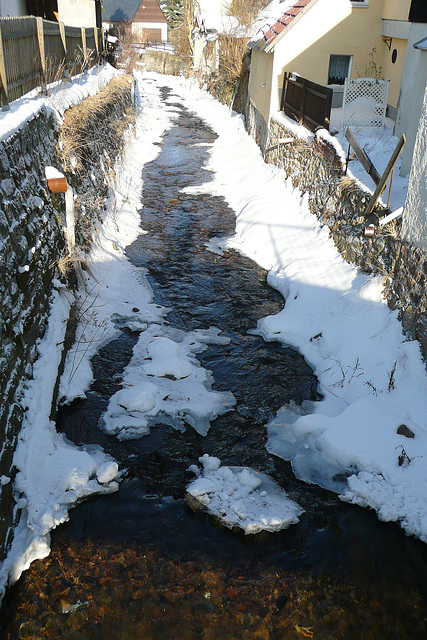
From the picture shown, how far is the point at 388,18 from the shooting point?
13.9 meters

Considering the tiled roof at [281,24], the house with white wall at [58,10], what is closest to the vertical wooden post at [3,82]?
the house with white wall at [58,10]

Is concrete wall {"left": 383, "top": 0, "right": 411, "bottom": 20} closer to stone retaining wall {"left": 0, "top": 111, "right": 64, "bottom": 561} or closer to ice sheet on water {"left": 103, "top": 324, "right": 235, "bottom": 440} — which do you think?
stone retaining wall {"left": 0, "top": 111, "right": 64, "bottom": 561}

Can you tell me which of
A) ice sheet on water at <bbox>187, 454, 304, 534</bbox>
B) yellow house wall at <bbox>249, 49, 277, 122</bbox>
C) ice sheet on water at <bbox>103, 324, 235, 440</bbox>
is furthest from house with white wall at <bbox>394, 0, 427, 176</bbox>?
ice sheet on water at <bbox>187, 454, 304, 534</bbox>

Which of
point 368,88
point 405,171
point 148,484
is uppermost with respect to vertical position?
point 368,88

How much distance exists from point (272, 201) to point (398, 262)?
5.76m

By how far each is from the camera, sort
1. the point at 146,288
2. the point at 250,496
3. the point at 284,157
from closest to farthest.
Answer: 1. the point at 250,496
2. the point at 146,288
3. the point at 284,157

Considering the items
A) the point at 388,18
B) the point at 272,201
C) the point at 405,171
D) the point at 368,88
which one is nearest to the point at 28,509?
the point at 405,171

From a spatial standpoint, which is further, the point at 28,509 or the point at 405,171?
the point at 405,171

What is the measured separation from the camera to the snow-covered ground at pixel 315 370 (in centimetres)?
491

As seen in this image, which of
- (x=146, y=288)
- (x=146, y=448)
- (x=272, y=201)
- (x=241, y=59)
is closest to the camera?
(x=146, y=448)

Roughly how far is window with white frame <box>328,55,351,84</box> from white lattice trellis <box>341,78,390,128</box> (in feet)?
9.48

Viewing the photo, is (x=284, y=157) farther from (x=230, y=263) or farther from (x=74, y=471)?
(x=74, y=471)

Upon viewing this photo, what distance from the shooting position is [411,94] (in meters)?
10.0

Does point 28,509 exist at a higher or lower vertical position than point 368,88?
lower
